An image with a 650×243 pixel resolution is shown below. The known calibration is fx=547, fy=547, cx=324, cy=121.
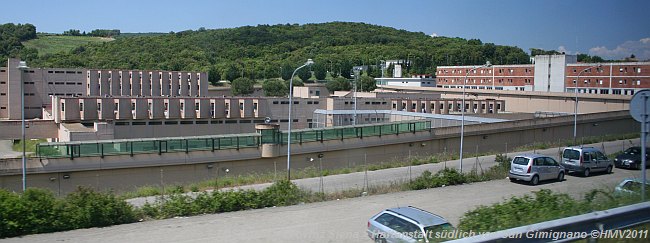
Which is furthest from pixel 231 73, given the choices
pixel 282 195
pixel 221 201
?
pixel 221 201

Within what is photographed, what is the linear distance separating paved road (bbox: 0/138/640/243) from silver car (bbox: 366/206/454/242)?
1.61ft

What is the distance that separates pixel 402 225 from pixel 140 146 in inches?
Result: 703

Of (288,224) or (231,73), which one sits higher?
(231,73)

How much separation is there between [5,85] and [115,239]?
5581 centimetres

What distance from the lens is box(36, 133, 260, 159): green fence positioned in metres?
23.2

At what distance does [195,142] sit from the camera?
84.6 ft

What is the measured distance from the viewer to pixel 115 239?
1100 centimetres

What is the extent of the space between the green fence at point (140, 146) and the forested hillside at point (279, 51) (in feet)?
207

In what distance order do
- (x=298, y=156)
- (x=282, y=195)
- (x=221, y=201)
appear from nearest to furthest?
1. (x=221, y=201)
2. (x=282, y=195)
3. (x=298, y=156)

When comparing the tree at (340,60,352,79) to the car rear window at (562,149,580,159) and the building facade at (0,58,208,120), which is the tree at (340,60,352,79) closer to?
the building facade at (0,58,208,120)

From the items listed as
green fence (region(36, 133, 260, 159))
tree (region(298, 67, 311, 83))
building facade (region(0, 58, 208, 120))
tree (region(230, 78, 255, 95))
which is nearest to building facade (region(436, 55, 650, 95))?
tree (region(298, 67, 311, 83))

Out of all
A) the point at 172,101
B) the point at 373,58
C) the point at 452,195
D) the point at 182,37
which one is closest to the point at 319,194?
the point at 452,195

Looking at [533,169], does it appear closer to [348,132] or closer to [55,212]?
[348,132]

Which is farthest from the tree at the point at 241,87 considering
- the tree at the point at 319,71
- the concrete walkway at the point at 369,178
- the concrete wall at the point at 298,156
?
the concrete walkway at the point at 369,178
